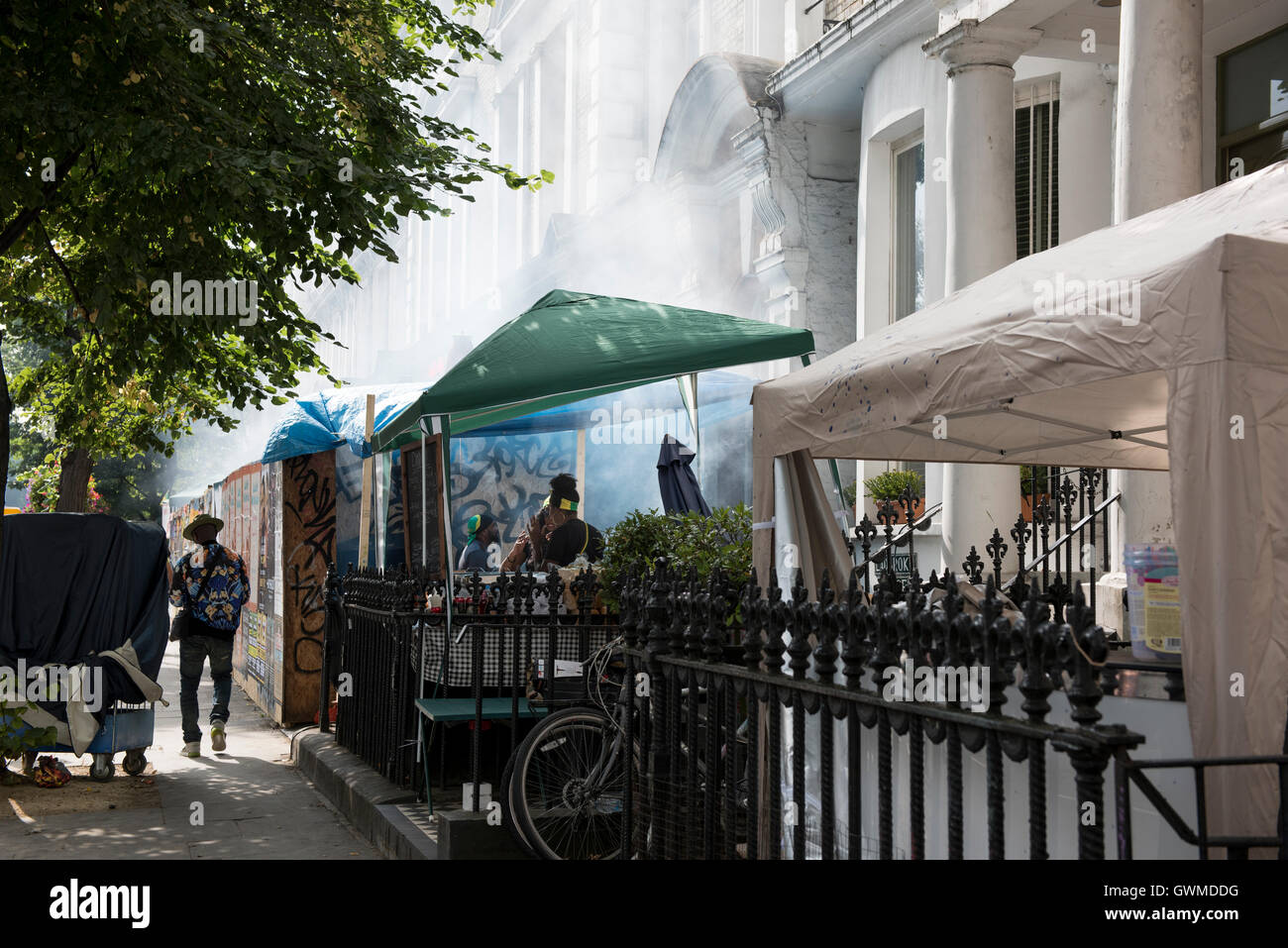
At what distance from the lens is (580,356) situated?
800 centimetres

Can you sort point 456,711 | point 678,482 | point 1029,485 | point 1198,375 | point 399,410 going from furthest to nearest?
point 1029,485
point 399,410
point 678,482
point 456,711
point 1198,375

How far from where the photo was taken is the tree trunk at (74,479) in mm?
17344

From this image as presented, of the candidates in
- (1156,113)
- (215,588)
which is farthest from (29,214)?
(1156,113)

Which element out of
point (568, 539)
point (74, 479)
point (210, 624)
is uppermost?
point (74, 479)

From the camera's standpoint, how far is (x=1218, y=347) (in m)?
3.12

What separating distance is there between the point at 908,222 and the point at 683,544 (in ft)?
30.1

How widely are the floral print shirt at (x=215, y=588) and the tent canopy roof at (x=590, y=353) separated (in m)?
2.67

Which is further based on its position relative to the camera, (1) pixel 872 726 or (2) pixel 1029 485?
(2) pixel 1029 485

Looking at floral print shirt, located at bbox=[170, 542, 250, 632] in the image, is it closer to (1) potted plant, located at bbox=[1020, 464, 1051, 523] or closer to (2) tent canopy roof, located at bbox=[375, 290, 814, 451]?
(2) tent canopy roof, located at bbox=[375, 290, 814, 451]

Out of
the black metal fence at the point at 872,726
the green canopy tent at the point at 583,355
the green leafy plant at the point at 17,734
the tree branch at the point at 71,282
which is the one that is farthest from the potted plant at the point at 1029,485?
the green leafy plant at the point at 17,734

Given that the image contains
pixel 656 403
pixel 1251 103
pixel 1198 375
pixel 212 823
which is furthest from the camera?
pixel 656 403

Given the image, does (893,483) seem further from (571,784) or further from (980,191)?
(571,784)

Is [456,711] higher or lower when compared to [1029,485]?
lower
